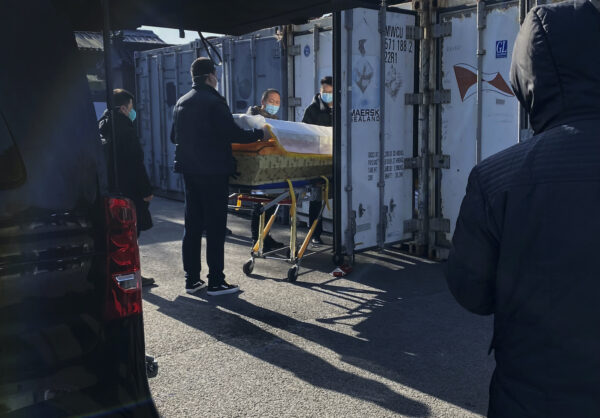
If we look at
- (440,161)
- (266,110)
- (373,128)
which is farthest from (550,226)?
(266,110)

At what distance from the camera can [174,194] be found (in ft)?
42.1

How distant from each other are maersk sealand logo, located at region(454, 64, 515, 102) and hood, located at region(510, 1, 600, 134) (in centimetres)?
513

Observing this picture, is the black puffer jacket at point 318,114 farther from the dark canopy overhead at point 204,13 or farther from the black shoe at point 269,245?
the dark canopy overhead at point 204,13

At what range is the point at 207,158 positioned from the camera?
243 inches

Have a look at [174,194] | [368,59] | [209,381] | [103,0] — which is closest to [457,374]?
[209,381]

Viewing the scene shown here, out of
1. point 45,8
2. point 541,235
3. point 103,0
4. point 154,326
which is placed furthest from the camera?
point 154,326

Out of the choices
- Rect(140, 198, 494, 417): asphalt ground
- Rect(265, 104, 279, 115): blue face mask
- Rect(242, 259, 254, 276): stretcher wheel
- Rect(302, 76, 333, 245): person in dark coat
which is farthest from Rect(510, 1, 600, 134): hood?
Rect(265, 104, 279, 115): blue face mask

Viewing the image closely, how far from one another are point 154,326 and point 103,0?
3.17 meters

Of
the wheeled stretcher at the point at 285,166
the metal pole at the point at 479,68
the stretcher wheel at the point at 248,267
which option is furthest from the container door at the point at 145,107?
the metal pole at the point at 479,68

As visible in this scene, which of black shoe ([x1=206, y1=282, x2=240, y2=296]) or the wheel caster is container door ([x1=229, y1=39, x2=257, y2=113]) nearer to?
the wheel caster

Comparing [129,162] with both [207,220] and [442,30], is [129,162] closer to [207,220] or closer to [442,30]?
[207,220]

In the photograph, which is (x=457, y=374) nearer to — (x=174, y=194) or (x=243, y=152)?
(x=243, y=152)

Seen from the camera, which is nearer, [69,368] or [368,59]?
[69,368]

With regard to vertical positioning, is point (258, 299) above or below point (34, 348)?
below
